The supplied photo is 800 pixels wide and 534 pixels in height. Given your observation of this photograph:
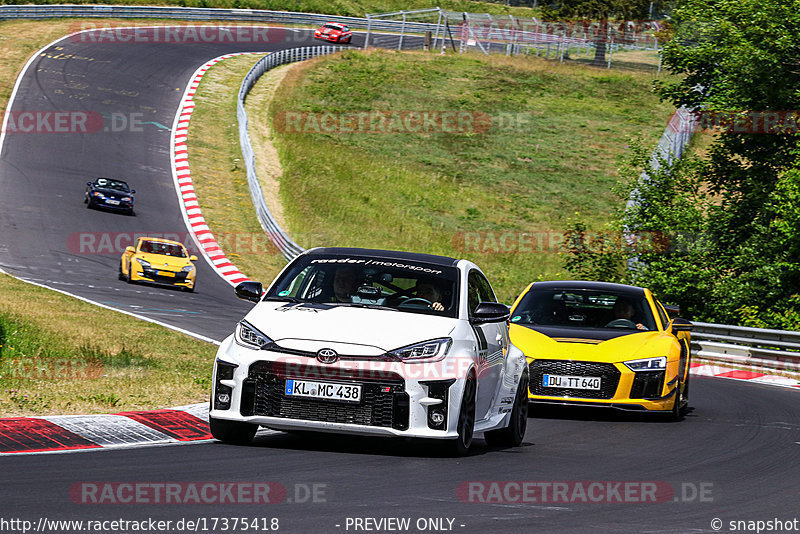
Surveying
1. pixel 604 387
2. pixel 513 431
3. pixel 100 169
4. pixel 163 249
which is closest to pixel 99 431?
pixel 513 431

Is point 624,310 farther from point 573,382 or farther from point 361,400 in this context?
point 361,400

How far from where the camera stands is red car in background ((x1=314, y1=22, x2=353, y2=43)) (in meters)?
72.7

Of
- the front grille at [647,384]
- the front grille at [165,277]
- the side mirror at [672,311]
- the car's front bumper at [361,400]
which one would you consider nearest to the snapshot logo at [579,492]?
the car's front bumper at [361,400]

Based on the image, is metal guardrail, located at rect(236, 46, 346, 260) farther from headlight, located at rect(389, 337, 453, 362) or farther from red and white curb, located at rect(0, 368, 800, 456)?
headlight, located at rect(389, 337, 453, 362)

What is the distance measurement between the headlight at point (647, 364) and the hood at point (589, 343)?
0.05 m

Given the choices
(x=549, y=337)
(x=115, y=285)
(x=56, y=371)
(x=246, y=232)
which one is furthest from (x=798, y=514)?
(x=246, y=232)

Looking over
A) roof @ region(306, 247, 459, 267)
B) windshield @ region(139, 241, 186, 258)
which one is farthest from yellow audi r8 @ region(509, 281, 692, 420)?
windshield @ region(139, 241, 186, 258)

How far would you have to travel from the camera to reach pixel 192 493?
6641 millimetres

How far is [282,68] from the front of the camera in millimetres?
62344

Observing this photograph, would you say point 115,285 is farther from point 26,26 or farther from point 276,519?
point 26,26

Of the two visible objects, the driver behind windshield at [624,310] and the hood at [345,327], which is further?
the driver behind windshield at [624,310]

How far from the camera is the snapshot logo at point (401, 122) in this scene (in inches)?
2095

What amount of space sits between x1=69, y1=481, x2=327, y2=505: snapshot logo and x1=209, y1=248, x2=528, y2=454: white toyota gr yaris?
1214 millimetres

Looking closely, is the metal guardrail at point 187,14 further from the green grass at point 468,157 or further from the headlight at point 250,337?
the headlight at point 250,337
